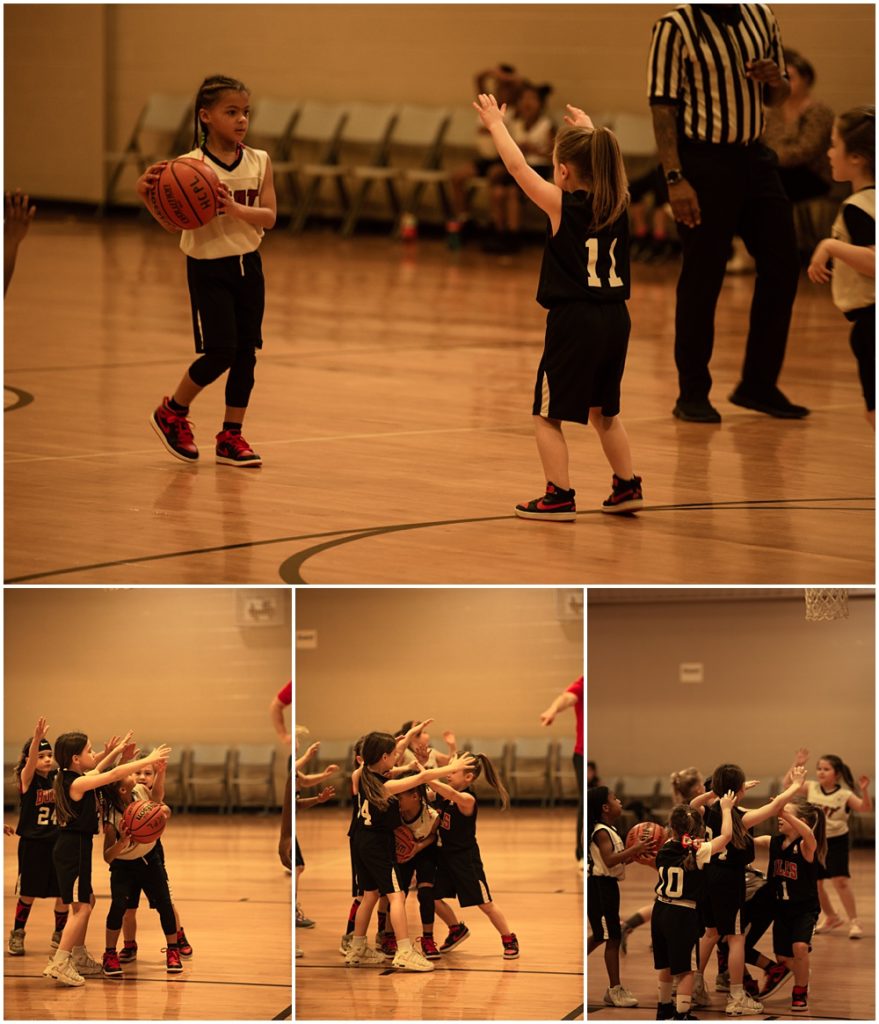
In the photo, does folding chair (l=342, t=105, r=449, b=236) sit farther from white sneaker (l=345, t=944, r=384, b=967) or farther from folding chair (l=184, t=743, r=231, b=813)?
white sneaker (l=345, t=944, r=384, b=967)

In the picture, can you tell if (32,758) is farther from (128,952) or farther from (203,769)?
(128,952)

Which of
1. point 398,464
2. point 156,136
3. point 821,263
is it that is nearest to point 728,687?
point 398,464

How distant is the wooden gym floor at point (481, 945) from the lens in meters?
4.50

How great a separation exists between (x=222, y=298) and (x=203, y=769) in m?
2.03

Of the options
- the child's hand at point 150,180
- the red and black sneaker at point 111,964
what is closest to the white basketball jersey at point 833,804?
the red and black sneaker at point 111,964

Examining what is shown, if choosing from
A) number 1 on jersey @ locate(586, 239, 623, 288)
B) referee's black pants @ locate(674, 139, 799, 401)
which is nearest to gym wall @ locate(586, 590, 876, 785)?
number 1 on jersey @ locate(586, 239, 623, 288)

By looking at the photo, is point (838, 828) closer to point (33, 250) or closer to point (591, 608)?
point (591, 608)

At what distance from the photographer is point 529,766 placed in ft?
15.4

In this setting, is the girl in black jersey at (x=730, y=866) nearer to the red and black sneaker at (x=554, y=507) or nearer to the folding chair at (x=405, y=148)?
the red and black sneaker at (x=554, y=507)

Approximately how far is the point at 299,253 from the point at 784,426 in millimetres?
8833

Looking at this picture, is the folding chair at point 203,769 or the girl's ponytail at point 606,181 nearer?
the folding chair at point 203,769

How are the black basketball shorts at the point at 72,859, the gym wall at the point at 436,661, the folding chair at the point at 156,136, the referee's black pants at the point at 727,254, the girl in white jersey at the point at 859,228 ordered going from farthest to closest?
the folding chair at the point at 156,136 → the referee's black pants at the point at 727,254 → the girl in white jersey at the point at 859,228 → the black basketball shorts at the point at 72,859 → the gym wall at the point at 436,661

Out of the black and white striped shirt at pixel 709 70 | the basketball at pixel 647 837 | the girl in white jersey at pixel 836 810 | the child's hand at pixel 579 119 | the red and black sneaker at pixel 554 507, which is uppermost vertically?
the black and white striped shirt at pixel 709 70

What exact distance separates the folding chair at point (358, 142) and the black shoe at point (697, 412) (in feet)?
34.7
